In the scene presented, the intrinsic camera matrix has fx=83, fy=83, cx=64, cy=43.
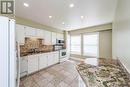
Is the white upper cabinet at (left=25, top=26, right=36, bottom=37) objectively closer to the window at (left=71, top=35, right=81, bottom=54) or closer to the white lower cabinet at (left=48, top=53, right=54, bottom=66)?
the white lower cabinet at (left=48, top=53, right=54, bottom=66)

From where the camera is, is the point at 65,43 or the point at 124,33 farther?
the point at 65,43

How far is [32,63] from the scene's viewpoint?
361cm

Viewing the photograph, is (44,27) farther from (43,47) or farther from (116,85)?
(116,85)

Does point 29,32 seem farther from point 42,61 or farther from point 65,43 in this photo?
point 65,43

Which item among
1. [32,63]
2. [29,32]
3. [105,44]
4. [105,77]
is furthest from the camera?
[105,44]

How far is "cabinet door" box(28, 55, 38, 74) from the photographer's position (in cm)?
347

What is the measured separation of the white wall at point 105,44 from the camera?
4.81 m

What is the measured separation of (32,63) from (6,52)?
2.83 meters

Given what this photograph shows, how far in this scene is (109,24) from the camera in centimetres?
462

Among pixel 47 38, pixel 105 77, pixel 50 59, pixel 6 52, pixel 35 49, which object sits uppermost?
pixel 47 38

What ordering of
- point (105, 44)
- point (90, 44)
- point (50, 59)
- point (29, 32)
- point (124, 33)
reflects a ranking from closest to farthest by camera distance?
1. point (124, 33)
2. point (29, 32)
3. point (50, 59)
4. point (105, 44)
5. point (90, 44)

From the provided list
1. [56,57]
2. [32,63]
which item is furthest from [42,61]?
[56,57]

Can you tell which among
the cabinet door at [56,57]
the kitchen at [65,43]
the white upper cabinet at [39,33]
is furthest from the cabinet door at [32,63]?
the cabinet door at [56,57]

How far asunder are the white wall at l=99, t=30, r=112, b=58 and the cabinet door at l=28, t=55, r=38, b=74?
3774 mm
